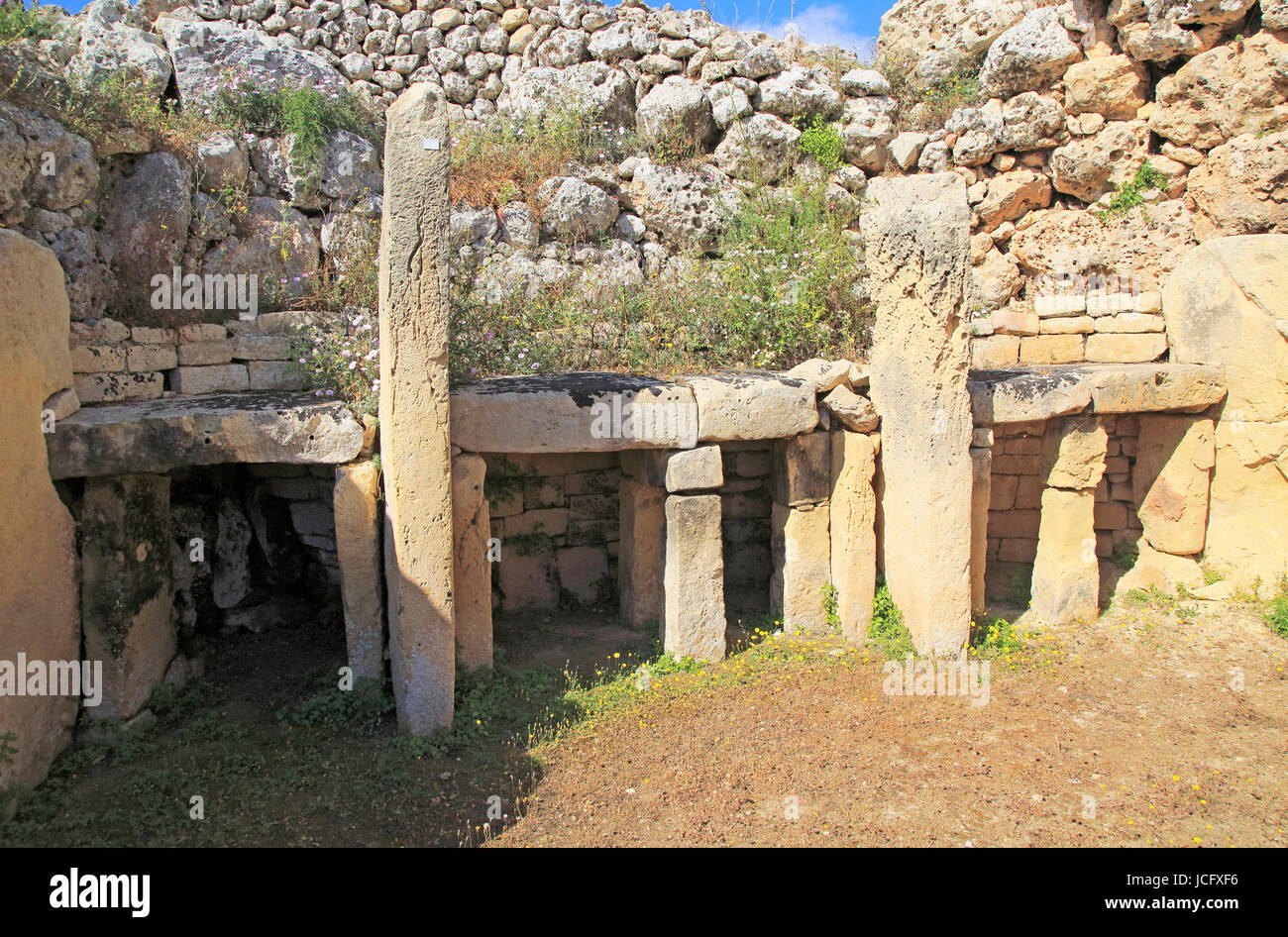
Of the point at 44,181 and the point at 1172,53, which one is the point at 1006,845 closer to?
the point at 44,181

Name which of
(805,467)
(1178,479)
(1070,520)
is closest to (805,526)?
(805,467)

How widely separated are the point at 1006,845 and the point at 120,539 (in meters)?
5.73

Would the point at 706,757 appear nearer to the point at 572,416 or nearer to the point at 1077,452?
the point at 572,416

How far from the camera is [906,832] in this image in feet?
15.2

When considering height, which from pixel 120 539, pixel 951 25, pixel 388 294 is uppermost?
pixel 951 25

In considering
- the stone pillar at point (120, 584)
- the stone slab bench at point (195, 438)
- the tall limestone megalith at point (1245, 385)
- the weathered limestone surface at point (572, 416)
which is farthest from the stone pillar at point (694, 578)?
the tall limestone megalith at point (1245, 385)

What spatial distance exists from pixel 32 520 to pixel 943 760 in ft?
18.8

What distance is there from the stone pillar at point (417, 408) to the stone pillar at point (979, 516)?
14.0ft

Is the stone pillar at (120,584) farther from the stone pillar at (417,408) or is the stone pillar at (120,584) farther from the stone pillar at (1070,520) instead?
the stone pillar at (1070,520)

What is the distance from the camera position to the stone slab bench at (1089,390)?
683 centimetres

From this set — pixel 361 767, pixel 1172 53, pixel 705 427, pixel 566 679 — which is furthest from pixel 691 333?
pixel 1172 53

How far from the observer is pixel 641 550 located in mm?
7168

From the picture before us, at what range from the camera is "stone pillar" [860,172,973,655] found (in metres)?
6.00

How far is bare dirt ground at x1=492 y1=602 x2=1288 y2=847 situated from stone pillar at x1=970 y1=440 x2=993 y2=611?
645 millimetres
